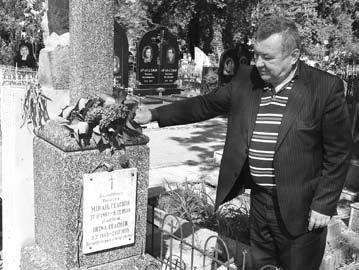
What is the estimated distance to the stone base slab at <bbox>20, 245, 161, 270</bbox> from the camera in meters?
2.80

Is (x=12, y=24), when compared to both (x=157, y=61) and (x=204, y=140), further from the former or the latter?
(x=204, y=140)

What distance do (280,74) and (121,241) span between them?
53.9 inches

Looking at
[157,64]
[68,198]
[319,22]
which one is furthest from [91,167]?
[319,22]

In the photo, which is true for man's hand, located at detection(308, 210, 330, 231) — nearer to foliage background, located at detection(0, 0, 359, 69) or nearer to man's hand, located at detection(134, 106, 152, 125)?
man's hand, located at detection(134, 106, 152, 125)

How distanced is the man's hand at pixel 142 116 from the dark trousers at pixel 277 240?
2.56 feet

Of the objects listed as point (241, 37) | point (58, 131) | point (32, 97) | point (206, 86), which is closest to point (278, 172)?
point (58, 131)

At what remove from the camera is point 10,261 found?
3.42 metres

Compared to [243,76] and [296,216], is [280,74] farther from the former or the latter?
[296,216]

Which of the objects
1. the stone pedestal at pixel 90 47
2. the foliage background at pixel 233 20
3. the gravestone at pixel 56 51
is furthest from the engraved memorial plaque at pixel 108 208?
the foliage background at pixel 233 20

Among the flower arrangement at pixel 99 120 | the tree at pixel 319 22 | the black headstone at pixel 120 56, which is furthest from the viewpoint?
the tree at pixel 319 22

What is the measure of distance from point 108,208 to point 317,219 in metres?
1.19

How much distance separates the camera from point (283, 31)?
7.88 ft

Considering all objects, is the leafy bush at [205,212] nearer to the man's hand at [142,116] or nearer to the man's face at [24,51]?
the man's hand at [142,116]

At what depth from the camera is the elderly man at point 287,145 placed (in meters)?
2.47
